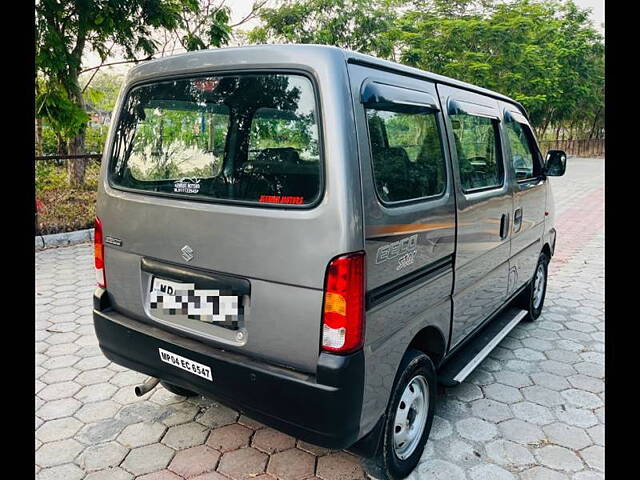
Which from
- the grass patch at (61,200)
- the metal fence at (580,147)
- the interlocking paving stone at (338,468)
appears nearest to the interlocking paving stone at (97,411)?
the interlocking paving stone at (338,468)

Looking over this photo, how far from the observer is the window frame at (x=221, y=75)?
79.1 inches

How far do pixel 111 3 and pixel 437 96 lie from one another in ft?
22.1

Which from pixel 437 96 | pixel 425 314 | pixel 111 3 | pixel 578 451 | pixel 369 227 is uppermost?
pixel 111 3

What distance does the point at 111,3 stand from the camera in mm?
7609

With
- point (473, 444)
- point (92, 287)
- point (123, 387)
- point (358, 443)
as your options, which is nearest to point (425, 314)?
point (358, 443)

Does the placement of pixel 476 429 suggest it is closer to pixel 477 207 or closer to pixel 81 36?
pixel 477 207

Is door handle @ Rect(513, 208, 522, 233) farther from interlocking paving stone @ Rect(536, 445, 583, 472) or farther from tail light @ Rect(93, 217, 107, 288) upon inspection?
tail light @ Rect(93, 217, 107, 288)

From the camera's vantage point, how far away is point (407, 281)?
2340 mm

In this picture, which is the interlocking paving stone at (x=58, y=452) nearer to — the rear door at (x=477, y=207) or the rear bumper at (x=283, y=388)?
the rear bumper at (x=283, y=388)

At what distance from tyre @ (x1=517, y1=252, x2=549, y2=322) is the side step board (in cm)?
30

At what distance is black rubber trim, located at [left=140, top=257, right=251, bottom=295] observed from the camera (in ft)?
7.12

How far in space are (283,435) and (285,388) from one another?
97 cm

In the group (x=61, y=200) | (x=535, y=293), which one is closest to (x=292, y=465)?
(x=535, y=293)

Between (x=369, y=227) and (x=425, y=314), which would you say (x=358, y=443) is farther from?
(x=369, y=227)
